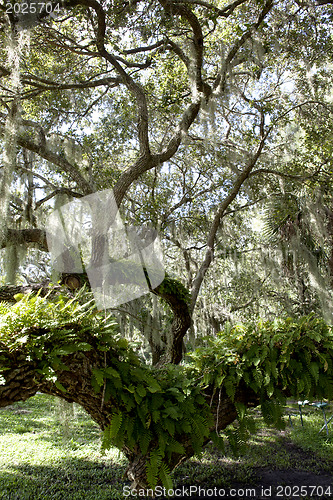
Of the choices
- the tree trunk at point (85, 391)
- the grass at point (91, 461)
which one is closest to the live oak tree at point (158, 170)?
the tree trunk at point (85, 391)

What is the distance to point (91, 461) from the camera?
4461mm

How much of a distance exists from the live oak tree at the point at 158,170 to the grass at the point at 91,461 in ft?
2.92

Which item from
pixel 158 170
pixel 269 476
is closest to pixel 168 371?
pixel 269 476

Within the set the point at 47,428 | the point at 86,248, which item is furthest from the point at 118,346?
the point at 47,428

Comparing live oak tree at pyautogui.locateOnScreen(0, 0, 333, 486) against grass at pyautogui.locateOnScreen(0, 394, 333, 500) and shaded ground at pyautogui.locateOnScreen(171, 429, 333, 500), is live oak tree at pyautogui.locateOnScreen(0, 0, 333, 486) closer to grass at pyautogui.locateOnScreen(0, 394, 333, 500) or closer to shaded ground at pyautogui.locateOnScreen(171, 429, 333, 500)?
grass at pyautogui.locateOnScreen(0, 394, 333, 500)

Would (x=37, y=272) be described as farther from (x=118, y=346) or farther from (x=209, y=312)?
(x=118, y=346)

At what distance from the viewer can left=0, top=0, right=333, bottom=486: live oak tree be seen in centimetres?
224

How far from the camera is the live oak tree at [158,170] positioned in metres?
2.24

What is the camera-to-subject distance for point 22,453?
466 centimetres

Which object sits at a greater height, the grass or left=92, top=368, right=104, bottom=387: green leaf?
left=92, top=368, right=104, bottom=387: green leaf

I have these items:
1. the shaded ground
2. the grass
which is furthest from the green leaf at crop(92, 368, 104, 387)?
the shaded ground

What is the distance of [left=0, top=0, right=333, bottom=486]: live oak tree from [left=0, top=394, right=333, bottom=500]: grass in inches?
35.0

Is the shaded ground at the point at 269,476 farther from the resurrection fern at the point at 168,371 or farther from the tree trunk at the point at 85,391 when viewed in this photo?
the tree trunk at the point at 85,391

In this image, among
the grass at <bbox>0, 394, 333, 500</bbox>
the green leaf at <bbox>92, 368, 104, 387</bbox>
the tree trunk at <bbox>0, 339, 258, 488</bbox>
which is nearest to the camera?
the tree trunk at <bbox>0, 339, 258, 488</bbox>
